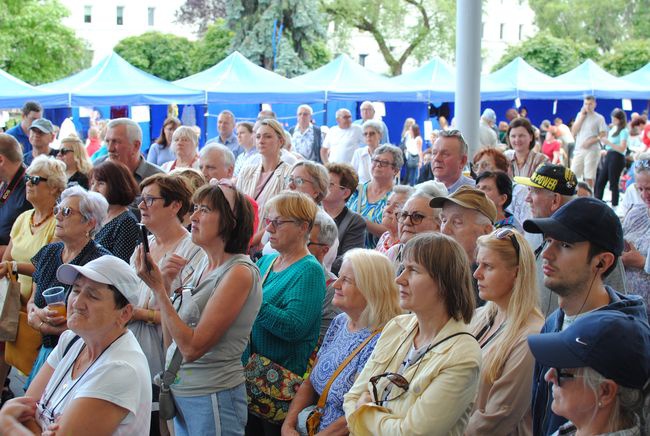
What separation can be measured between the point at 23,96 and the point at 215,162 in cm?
881

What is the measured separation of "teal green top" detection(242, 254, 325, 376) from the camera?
380 cm

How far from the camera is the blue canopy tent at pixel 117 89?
14219mm

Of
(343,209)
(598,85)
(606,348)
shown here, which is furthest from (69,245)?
(598,85)

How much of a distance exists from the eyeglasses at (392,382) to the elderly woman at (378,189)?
10.5 ft

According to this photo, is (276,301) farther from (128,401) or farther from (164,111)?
(164,111)

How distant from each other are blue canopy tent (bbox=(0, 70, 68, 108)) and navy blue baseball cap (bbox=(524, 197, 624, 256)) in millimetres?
12406

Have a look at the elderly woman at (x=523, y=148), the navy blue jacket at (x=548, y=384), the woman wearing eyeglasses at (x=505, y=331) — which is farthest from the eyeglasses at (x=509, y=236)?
the elderly woman at (x=523, y=148)

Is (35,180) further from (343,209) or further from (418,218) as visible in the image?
(418,218)

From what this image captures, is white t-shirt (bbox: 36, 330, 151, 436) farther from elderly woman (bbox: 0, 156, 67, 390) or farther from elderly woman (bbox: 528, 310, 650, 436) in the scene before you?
elderly woman (bbox: 0, 156, 67, 390)

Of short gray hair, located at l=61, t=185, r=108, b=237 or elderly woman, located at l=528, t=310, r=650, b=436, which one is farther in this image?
short gray hair, located at l=61, t=185, r=108, b=237

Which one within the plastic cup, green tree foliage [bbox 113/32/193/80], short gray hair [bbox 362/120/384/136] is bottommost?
the plastic cup

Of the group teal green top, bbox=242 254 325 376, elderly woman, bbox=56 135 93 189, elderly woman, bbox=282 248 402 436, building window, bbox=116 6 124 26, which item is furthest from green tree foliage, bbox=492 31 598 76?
elderly woman, bbox=282 248 402 436

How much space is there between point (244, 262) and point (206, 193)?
378 mm

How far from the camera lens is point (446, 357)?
109 inches
